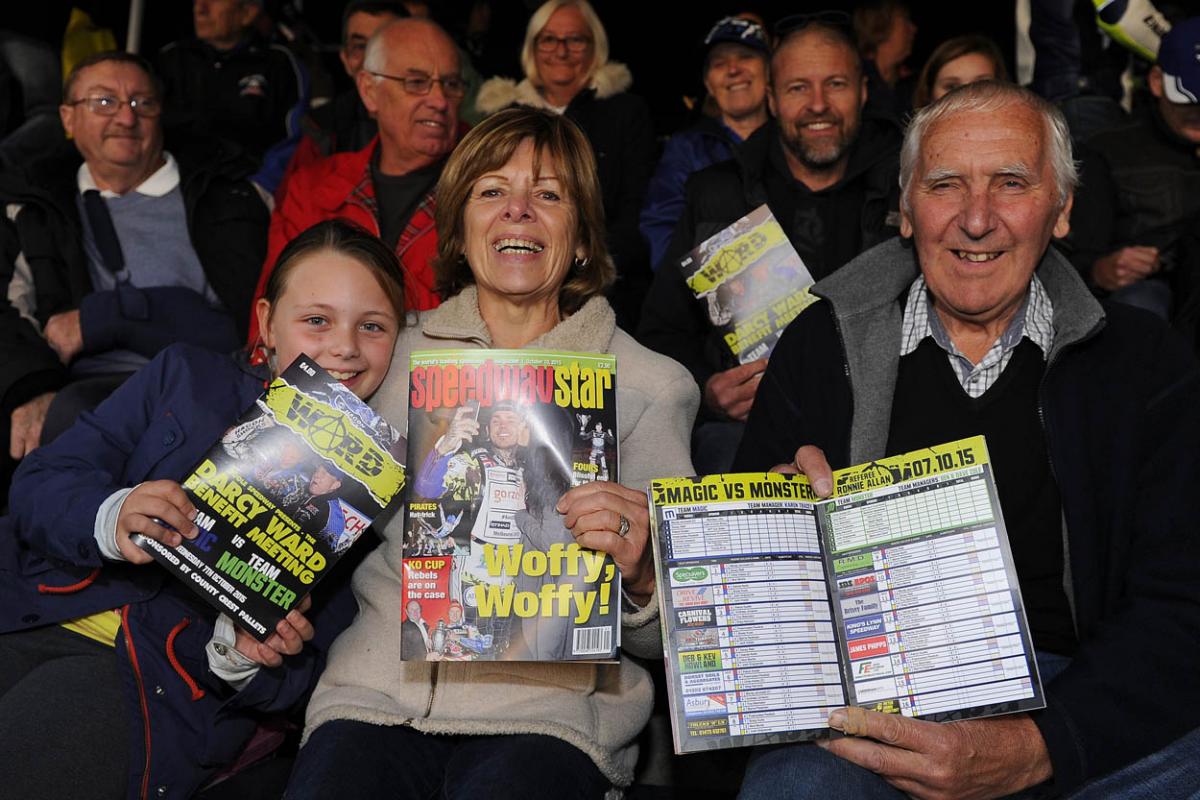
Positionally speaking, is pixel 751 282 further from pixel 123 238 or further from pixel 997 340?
pixel 123 238

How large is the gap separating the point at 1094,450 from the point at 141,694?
2.05 metres

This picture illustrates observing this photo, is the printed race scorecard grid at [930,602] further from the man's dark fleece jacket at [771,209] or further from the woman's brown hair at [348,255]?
the man's dark fleece jacket at [771,209]

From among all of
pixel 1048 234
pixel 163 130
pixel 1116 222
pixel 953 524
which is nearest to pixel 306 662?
pixel 953 524

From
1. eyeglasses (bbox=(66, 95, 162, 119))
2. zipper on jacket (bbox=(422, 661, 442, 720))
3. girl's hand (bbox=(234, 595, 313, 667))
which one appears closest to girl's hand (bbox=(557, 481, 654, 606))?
zipper on jacket (bbox=(422, 661, 442, 720))

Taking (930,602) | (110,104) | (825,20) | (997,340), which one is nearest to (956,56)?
(825,20)

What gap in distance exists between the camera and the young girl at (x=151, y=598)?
2.43 m

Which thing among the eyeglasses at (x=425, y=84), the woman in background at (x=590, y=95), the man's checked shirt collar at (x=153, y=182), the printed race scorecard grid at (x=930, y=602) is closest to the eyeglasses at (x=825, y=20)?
the woman in background at (x=590, y=95)

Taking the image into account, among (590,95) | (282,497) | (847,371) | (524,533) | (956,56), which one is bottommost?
(524,533)

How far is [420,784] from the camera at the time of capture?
2252mm

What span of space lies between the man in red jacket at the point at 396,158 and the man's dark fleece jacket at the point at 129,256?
176 millimetres

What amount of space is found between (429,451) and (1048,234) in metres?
1.39

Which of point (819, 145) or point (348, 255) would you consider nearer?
point (348, 255)

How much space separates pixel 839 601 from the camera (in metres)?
2.11

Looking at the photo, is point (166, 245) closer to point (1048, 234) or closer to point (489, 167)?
point (489, 167)
